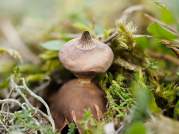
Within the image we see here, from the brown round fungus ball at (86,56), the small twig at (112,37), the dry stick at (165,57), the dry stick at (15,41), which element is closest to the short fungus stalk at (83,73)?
the brown round fungus ball at (86,56)

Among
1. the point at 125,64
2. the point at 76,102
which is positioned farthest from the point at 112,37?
the point at 76,102

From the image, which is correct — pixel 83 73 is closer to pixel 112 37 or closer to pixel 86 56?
pixel 86 56

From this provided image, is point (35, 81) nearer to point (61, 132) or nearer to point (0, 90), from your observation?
point (0, 90)

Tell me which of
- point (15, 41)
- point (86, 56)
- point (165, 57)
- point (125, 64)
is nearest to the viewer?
point (86, 56)

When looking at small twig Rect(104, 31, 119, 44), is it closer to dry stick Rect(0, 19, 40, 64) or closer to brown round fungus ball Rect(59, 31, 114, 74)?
brown round fungus ball Rect(59, 31, 114, 74)

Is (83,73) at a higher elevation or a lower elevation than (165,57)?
higher

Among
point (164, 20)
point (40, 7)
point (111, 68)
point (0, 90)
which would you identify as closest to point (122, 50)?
point (111, 68)

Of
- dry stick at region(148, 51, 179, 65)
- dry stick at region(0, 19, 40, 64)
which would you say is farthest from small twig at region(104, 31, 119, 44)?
dry stick at region(0, 19, 40, 64)
